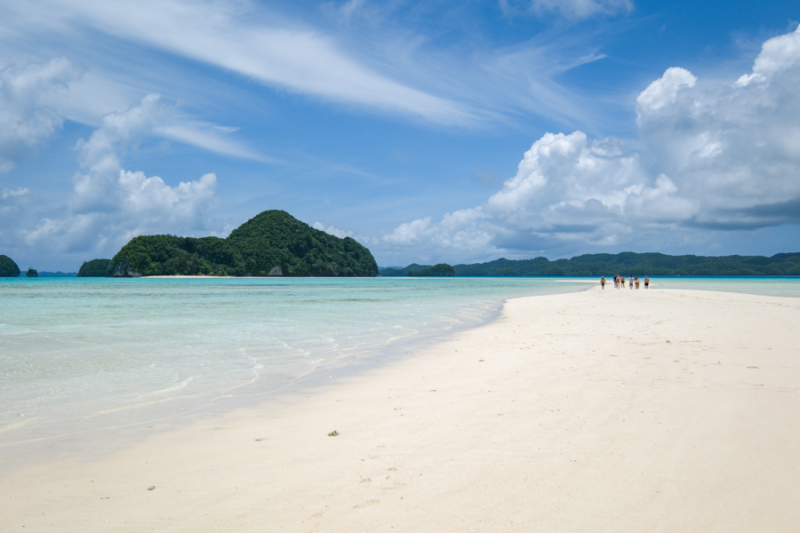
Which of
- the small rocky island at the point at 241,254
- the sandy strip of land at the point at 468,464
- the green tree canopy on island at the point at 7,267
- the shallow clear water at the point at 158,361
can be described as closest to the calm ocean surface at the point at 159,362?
the shallow clear water at the point at 158,361

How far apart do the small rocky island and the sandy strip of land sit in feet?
533

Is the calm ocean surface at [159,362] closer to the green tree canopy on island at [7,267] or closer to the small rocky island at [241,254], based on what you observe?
the small rocky island at [241,254]

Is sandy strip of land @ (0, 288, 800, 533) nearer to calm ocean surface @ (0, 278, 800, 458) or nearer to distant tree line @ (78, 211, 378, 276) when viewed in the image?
calm ocean surface @ (0, 278, 800, 458)

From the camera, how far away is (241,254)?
537 ft

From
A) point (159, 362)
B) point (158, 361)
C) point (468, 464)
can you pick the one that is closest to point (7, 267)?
point (158, 361)

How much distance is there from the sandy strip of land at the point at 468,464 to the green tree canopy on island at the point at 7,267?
247 meters

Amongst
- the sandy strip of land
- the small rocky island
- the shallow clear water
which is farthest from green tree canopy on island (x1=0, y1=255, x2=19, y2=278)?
the sandy strip of land

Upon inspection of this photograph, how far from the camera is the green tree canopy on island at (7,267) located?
18525 centimetres

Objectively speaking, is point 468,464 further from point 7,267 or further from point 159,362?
point 7,267

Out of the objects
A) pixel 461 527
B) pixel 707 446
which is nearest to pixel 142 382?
pixel 461 527

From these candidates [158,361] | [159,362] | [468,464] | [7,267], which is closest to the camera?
[468,464]

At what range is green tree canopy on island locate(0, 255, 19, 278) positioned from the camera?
608 feet

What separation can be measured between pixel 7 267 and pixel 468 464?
252899 mm

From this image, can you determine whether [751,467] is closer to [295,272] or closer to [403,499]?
[403,499]
